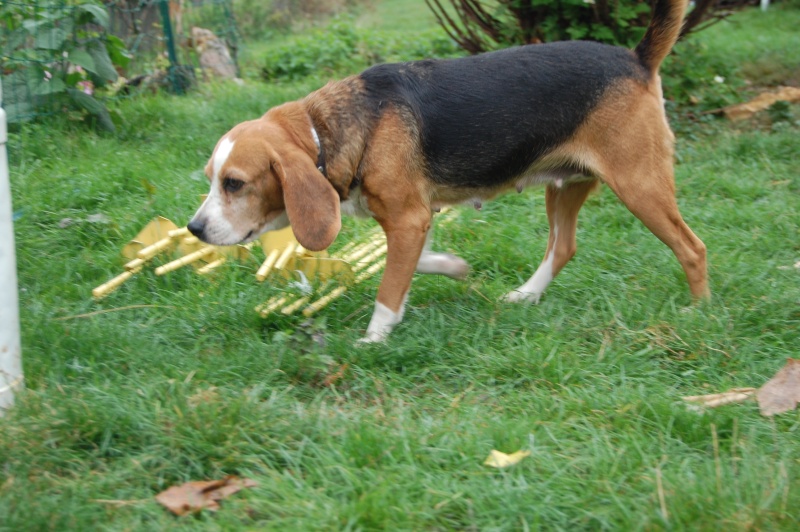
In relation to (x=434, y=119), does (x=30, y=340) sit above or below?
below

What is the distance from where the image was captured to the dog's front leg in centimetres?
415

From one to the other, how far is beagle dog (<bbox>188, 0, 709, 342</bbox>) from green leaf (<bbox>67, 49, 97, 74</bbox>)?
2.99 metres

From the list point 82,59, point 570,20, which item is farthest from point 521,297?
point 570,20

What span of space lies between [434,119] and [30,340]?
2216 mm

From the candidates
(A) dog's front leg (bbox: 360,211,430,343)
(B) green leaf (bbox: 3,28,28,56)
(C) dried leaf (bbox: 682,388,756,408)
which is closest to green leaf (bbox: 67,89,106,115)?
(B) green leaf (bbox: 3,28,28,56)

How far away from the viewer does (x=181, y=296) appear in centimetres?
450

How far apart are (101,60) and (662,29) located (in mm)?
4505

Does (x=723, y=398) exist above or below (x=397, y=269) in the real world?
below

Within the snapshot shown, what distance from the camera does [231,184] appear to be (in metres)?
4.00

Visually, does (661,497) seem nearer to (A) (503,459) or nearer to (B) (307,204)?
(A) (503,459)

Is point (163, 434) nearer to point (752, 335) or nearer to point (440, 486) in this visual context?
point (440, 486)

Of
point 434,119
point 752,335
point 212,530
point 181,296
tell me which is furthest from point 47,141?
point 752,335

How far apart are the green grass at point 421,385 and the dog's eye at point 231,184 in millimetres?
657

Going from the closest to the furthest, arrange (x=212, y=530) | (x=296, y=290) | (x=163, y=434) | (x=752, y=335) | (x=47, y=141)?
1. (x=212, y=530)
2. (x=163, y=434)
3. (x=752, y=335)
4. (x=296, y=290)
5. (x=47, y=141)
